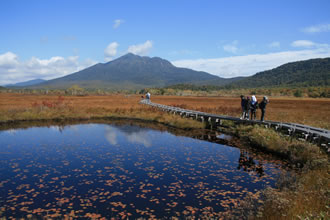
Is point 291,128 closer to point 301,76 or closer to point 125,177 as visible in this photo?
point 125,177

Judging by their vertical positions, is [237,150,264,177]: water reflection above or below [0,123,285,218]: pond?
below

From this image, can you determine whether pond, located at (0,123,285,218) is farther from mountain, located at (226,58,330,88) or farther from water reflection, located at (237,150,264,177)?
mountain, located at (226,58,330,88)

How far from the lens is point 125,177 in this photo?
12.7 meters

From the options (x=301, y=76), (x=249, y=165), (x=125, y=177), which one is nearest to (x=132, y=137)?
(x=125, y=177)

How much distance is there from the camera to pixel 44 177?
1262cm

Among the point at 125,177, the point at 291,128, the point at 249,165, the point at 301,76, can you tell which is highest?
the point at 301,76

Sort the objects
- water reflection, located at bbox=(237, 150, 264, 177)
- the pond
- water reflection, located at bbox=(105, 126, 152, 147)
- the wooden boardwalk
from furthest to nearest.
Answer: water reflection, located at bbox=(105, 126, 152, 147)
the wooden boardwalk
water reflection, located at bbox=(237, 150, 264, 177)
the pond

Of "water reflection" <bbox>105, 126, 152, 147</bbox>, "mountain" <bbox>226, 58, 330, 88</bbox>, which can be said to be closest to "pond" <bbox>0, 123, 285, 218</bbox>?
"water reflection" <bbox>105, 126, 152, 147</bbox>

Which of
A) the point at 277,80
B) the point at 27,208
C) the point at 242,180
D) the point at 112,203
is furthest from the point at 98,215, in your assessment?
the point at 277,80

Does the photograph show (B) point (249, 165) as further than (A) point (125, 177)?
Yes

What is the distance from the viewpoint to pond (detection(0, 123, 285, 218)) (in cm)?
944

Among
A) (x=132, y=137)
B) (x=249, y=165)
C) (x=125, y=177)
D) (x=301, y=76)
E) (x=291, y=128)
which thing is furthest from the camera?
(x=301, y=76)

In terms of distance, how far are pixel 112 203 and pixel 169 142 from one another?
12.0m

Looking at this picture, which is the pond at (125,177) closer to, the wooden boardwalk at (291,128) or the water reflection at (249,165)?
the water reflection at (249,165)
